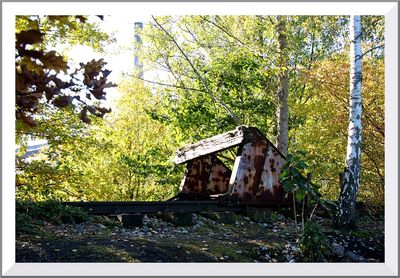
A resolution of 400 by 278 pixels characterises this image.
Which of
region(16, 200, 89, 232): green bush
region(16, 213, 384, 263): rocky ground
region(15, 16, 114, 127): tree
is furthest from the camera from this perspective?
region(16, 200, 89, 232): green bush

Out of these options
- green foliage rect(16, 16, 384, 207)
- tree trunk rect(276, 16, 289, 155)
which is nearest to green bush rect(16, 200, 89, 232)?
green foliage rect(16, 16, 384, 207)

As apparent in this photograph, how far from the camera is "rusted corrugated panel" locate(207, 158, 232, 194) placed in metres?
8.10

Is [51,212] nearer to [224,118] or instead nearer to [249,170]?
[249,170]

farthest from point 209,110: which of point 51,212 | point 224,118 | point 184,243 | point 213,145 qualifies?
point 184,243

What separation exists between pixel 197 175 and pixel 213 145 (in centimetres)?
102

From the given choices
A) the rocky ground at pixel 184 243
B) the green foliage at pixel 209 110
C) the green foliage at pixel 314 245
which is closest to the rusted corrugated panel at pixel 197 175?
the rocky ground at pixel 184 243

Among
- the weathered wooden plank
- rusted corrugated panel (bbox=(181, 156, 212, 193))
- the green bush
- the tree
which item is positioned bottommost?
the green bush

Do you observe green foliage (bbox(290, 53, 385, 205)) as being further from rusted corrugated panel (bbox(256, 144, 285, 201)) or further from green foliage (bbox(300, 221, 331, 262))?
green foliage (bbox(300, 221, 331, 262))

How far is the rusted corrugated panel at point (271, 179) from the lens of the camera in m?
6.99

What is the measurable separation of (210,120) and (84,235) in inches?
237

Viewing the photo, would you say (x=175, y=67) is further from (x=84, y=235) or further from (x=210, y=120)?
(x=84, y=235)

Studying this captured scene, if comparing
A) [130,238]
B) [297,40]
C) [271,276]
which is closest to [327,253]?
[271,276]

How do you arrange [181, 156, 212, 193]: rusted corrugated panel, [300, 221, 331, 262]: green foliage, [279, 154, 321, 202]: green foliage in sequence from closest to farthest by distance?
1. [300, 221, 331, 262]: green foliage
2. [279, 154, 321, 202]: green foliage
3. [181, 156, 212, 193]: rusted corrugated panel

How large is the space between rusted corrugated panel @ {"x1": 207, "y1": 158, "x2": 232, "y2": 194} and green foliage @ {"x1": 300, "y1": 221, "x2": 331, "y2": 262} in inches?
126
